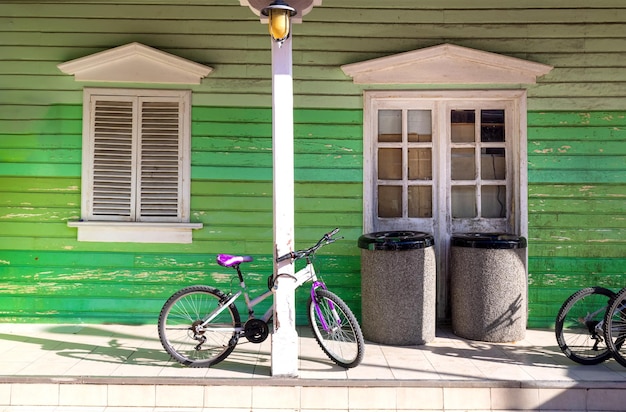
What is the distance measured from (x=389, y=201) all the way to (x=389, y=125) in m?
0.84

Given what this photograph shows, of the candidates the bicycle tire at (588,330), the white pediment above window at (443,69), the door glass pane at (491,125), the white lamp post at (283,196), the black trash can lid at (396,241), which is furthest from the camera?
the door glass pane at (491,125)

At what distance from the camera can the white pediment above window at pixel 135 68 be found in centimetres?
584

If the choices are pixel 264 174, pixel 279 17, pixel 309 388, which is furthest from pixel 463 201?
pixel 279 17

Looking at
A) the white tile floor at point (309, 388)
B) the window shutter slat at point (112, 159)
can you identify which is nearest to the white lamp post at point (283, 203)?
the white tile floor at point (309, 388)

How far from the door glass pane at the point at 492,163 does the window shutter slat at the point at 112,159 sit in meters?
3.83

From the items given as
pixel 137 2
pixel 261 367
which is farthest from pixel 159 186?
pixel 261 367

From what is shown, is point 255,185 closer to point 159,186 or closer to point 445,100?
point 159,186

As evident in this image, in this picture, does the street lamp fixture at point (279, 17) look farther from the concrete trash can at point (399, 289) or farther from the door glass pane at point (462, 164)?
the door glass pane at point (462, 164)

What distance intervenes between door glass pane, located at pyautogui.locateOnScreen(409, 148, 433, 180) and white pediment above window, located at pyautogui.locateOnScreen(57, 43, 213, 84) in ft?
7.78

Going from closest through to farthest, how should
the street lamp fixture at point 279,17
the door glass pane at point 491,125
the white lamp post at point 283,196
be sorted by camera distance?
the street lamp fixture at point 279,17, the white lamp post at point 283,196, the door glass pane at point 491,125

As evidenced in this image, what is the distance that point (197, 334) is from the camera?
186 inches

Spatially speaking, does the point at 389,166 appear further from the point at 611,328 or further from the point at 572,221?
the point at 611,328

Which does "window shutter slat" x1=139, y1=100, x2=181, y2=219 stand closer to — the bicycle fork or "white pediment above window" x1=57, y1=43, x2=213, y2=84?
"white pediment above window" x1=57, y1=43, x2=213, y2=84

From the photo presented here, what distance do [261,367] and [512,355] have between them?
2257 millimetres
